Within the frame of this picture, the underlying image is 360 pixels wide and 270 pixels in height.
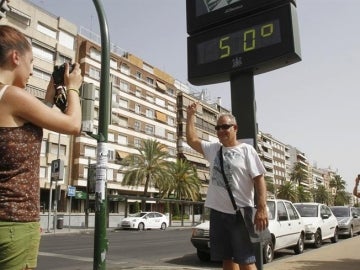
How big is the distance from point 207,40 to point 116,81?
50533 mm

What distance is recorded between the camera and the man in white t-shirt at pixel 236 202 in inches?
168

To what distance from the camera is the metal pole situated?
18.6 ft

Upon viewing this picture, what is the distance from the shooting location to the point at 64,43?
1874 inches

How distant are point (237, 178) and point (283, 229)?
812 cm

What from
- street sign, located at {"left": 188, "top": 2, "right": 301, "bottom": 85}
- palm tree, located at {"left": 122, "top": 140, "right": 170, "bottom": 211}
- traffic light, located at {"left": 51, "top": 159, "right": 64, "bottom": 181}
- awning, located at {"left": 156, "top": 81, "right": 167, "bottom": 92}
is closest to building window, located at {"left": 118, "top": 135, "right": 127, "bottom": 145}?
palm tree, located at {"left": 122, "top": 140, "right": 170, "bottom": 211}

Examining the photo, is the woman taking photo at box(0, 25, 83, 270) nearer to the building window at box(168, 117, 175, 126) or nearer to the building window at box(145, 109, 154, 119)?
the building window at box(145, 109, 154, 119)

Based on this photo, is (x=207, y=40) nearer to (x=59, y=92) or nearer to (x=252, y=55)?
(x=252, y=55)

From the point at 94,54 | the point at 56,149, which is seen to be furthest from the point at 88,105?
the point at 94,54

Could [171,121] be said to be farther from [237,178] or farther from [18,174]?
[18,174]

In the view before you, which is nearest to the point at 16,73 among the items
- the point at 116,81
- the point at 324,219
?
the point at 324,219


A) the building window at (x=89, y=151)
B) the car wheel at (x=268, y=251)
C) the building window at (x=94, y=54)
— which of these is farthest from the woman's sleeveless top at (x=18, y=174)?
the building window at (x=94, y=54)

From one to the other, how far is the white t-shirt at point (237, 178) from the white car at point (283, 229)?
665cm

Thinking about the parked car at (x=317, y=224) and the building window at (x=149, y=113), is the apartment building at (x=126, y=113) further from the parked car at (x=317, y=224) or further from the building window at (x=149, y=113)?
the parked car at (x=317, y=224)

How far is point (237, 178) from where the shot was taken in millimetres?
4402
